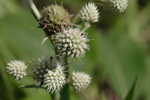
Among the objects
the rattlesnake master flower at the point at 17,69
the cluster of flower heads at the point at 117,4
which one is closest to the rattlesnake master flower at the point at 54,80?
the rattlesnake master flower at the point at 17,69

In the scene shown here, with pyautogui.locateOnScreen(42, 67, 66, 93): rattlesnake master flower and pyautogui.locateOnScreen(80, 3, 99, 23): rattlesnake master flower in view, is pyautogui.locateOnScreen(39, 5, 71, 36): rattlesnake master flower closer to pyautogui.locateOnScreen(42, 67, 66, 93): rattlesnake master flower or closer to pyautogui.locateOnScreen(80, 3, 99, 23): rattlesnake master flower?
pyautogui.locateOnScreen(80, 3, 99, 23): rattlesnake master flower

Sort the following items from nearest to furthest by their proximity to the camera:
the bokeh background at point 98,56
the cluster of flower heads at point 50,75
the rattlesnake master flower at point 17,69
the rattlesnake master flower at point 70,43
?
1. the rattlesnake master flower at point 70,43
2. the cluster of flower heads at point 50,75
3. the rattlesnake master flower at point 17,69
4. the bokeh background at point 98,56

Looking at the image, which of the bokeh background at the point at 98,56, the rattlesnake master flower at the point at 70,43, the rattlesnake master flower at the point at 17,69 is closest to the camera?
the rattlesnake master flower at the point at 70,43

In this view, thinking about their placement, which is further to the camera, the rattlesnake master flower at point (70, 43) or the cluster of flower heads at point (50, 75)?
the cluster of flower heads at point (50, 75)

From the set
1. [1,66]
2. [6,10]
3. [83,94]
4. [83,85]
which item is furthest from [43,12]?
[6,10]

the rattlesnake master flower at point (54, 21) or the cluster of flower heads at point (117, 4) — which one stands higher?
the cluster of flower heads at point (117, 4)

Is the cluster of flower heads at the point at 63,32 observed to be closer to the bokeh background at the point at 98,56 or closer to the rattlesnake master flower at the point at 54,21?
the rattlesnake master flower at the point at 54,21

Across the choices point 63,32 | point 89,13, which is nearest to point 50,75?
point 63,32

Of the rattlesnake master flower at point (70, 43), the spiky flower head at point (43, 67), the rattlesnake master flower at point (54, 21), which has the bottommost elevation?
the spiky flower head at point (43, 67)
